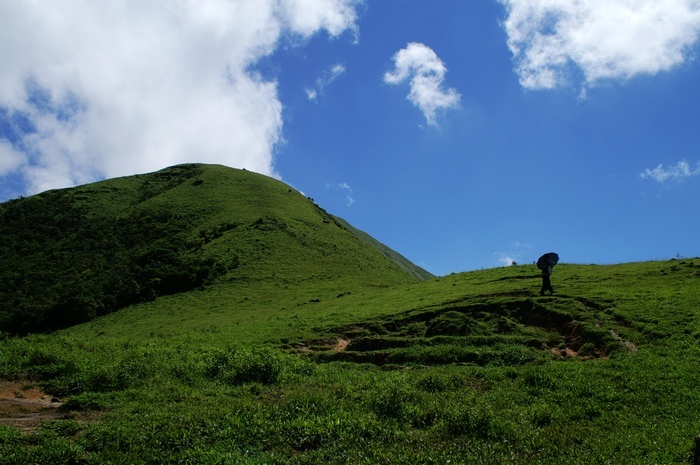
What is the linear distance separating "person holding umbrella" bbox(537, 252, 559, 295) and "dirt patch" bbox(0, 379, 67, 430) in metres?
23.0

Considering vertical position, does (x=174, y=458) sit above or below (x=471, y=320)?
below

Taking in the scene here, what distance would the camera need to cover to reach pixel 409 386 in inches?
563

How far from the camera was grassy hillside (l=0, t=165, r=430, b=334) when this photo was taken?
53344 mm


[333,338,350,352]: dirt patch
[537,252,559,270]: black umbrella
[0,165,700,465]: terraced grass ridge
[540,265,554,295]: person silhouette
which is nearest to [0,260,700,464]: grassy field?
[0,165,700,465]: terraced grass ridge

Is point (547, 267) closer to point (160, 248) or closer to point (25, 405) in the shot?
point (25, 405)

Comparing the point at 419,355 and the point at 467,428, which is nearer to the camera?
the point at 467,428

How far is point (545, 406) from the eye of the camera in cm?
1221

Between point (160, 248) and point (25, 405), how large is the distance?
188ft

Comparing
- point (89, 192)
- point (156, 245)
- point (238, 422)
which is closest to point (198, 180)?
point (89, 192)

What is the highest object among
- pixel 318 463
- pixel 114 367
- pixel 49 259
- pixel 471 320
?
pixel 49 259

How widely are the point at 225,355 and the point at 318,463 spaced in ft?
31.2

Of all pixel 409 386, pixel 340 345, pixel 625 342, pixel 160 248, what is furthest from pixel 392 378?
pixel 160 248

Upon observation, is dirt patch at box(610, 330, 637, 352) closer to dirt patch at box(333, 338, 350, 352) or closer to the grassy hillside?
dirt patch at box(333, 338, 350, 352)

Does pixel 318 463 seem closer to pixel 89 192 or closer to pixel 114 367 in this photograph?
pixel 114 367
